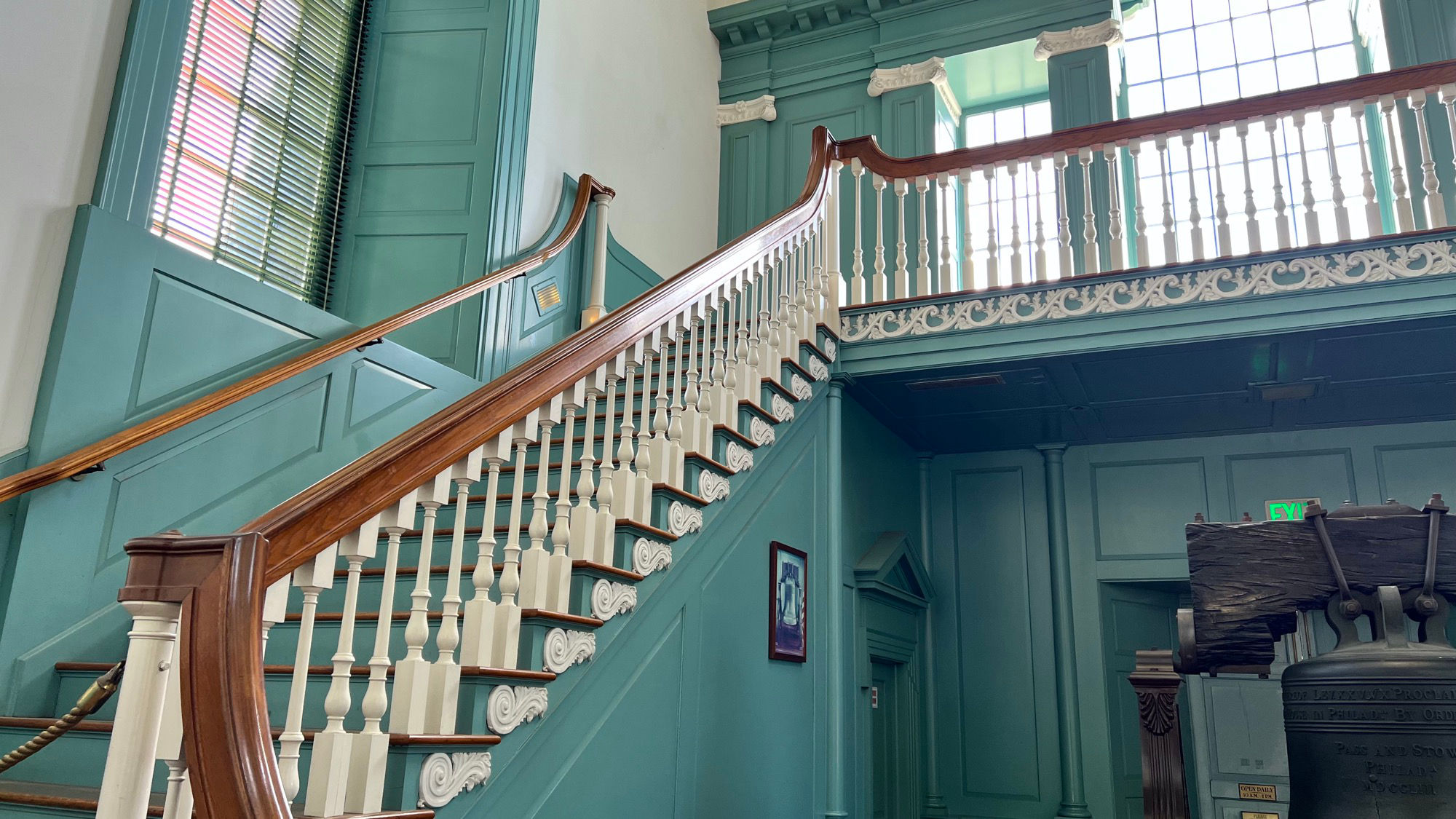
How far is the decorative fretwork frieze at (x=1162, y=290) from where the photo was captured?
474cm

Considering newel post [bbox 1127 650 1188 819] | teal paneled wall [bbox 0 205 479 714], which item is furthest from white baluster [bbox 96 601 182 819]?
newel post [bbox 1127 650 1188 819]

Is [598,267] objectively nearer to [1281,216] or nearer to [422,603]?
[1281,216]

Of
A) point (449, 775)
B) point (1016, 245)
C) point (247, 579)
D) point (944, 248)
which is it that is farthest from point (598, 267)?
point (247, 579)

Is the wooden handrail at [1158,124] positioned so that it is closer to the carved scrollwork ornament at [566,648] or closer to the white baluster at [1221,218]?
the white baluster at [1221,218]

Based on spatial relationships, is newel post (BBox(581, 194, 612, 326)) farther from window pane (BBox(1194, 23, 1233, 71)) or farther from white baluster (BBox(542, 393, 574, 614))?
window pane (BBox(1194, 23, 1233, 71))

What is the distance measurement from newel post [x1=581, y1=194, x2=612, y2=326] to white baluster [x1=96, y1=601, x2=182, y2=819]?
438 centimetres

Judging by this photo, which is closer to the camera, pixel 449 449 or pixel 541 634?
pixel 449 449

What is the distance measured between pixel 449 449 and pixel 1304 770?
198 cm

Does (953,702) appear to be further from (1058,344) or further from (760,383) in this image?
(760,383)

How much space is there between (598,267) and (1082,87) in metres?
4.01

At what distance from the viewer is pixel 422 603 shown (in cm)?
239

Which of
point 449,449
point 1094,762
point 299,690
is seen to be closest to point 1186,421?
point 1094,762

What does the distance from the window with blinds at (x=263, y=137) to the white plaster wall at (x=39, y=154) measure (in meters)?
0.47

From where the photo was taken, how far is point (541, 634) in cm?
292
